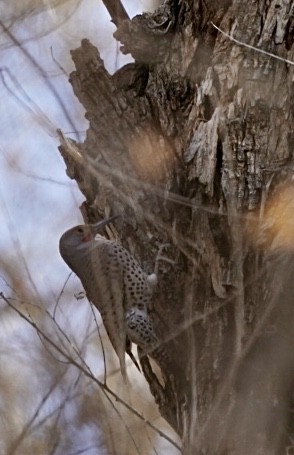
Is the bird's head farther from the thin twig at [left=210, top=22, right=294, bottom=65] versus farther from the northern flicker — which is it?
the thin twig at [left=210, top=22, right=294, bottom=65]

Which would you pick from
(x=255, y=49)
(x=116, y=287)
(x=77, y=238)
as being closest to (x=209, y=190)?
(x=255, y=49)

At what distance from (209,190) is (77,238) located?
0.79 metres

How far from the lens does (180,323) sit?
2.65 metres

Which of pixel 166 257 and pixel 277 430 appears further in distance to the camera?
pixel 166 257

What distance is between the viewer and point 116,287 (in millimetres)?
3045

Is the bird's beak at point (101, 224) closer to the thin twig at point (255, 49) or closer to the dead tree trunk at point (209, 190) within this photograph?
the dead tree trunk at point (209, 190)

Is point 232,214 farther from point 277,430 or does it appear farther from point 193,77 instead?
point 277,430

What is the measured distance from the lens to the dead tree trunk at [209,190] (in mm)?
2449

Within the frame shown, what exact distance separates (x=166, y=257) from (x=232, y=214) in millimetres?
304

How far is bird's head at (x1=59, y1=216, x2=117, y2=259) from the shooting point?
3.12 m

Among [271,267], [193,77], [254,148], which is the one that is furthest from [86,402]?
[193,77]

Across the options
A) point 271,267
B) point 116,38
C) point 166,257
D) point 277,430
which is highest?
point 116,38

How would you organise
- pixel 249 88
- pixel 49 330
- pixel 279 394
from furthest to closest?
pixel 49 330 < pixel 249 88 < pixel 279 394

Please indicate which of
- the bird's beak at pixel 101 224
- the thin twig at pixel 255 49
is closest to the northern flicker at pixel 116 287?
the bird's beak at pixel 101 224
